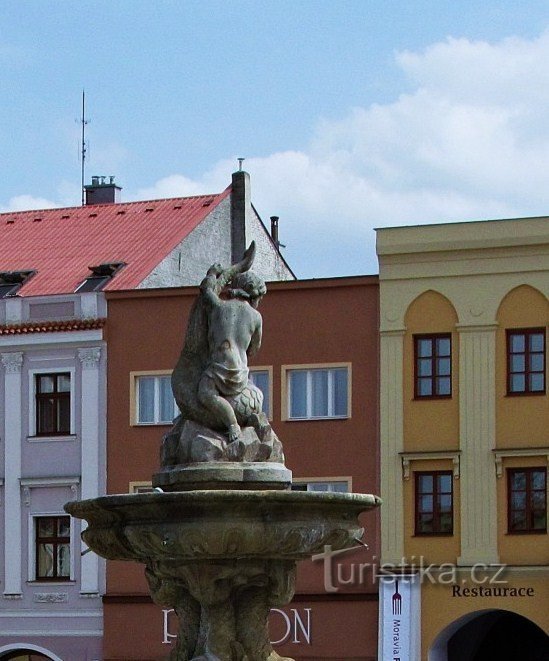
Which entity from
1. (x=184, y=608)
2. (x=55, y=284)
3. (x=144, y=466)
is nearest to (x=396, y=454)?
(x=144, y=466)

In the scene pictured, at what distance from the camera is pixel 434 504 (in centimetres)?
3822

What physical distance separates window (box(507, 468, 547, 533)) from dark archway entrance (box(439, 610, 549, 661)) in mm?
3414

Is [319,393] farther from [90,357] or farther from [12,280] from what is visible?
[12,280]

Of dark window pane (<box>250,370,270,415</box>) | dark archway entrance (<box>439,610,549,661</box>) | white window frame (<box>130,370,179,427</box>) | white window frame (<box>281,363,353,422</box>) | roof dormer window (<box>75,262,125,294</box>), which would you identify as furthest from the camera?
roof dormer window (<box>75,262,125,294</box>)

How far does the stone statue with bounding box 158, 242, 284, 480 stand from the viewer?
1702cm

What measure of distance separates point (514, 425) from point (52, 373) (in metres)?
9.65

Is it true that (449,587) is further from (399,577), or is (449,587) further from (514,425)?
(514,425)

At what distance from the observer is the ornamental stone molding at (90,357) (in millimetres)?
40969

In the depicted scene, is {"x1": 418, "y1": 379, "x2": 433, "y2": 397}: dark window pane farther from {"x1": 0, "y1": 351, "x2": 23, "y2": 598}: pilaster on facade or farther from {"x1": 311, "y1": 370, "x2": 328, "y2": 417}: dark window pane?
{"x1": 0, "y1": 351, "x2": 23, "y2": 598}: pilaster on facade

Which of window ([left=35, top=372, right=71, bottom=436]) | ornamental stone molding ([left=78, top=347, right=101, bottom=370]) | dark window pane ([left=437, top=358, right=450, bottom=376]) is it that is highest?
ornamental stone molding ([left=78, top=347, right=101, bottom=370])

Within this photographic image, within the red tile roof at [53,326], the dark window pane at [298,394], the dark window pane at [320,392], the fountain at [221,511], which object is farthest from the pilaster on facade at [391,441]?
the fountain at [221,511]

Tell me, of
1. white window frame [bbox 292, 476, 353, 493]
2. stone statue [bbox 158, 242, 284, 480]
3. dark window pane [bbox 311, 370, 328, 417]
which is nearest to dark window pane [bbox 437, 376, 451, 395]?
dark window pane [bbox 311, 370, 328, 417]

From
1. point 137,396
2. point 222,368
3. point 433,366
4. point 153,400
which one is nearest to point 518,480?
point 433,366

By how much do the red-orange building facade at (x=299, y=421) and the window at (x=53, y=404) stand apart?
3.28 feet
